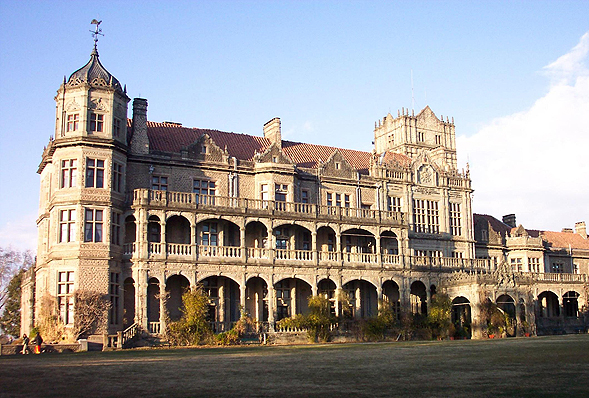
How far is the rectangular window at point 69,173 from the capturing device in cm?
3741

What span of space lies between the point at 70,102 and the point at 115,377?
1074 inches

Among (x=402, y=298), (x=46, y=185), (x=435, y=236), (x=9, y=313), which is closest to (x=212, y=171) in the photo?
Result: (x=46, y=185)

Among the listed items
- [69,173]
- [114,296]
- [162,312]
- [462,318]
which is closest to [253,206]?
[162,312]

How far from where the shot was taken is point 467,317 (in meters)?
46.2

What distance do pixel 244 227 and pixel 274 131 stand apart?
32.8 ft

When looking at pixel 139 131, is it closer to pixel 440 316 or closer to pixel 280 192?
pixel 280 192

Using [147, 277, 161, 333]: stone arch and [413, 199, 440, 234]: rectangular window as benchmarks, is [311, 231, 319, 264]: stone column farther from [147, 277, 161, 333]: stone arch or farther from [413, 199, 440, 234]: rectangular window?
[413, 199, 440, 234]: rectangular window

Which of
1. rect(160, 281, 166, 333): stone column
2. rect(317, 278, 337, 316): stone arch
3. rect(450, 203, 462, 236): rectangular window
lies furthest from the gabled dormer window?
rect(450, 203, 462, 236): rectangular window

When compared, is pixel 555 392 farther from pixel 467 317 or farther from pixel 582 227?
pixel 582 227

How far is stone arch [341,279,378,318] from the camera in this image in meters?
44.7

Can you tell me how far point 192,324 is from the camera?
3572cm

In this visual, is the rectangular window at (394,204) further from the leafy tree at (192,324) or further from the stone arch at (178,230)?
the leafy tree at (192,324)

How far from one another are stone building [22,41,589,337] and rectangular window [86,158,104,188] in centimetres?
9

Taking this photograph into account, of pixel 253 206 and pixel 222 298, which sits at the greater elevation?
pixel 253 206
